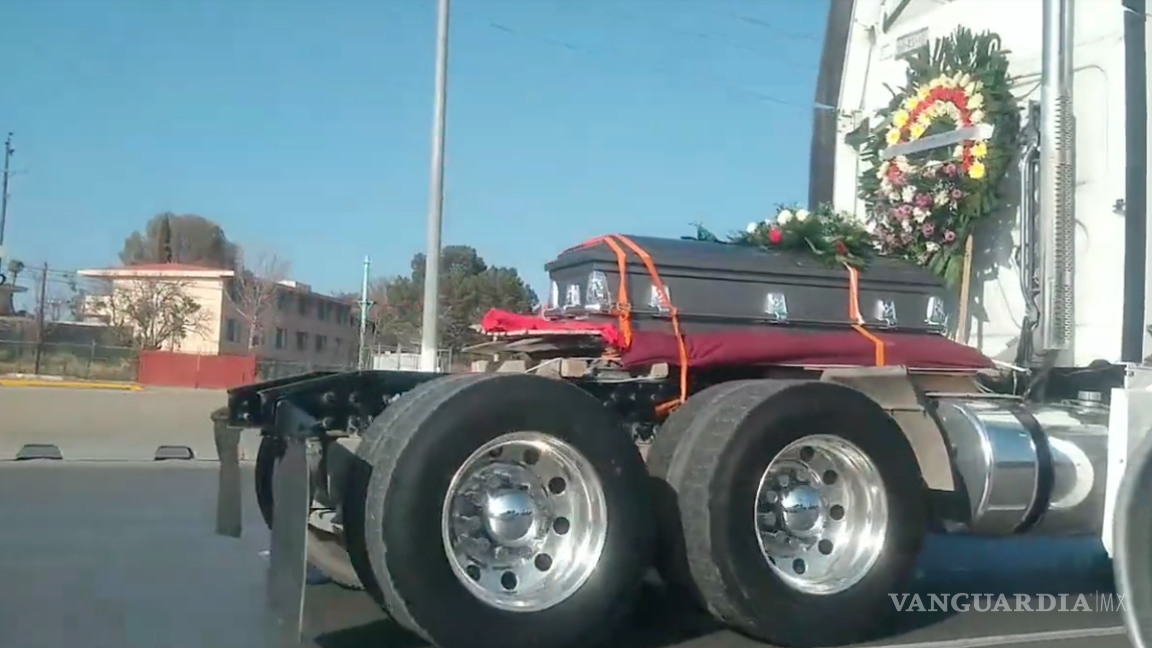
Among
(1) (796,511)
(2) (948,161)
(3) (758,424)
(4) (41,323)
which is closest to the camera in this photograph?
(3) (758,424)

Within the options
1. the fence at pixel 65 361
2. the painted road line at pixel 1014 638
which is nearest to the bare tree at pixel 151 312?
the fence at pixel 65 361

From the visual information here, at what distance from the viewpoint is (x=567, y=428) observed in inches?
190

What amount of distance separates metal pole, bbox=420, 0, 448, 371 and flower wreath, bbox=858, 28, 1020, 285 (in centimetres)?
885

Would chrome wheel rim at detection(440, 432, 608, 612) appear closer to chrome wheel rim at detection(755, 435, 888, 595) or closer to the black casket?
chrome wheel rim at detection(755, 435, 888, 595)

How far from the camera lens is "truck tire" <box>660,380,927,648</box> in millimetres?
4984

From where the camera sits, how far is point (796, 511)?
5363mm

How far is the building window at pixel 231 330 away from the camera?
190 feet

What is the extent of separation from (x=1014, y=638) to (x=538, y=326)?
257 cm

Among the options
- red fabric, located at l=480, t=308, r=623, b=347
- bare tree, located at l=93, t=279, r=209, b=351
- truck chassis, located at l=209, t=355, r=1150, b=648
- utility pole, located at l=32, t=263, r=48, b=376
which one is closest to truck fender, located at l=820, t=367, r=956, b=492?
truck chassis, located at l=209, t=355, r=1150, b=648

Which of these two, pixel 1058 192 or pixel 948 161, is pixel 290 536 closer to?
pixel 1058 192

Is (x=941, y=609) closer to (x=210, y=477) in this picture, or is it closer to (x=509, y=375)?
(x=509, y=375)

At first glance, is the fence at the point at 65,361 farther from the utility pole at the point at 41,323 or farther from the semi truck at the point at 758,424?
the semi truck at the point at 758,424

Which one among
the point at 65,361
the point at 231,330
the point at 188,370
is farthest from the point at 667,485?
the point at 231,330

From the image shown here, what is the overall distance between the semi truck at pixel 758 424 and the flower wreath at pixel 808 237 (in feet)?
0.44
